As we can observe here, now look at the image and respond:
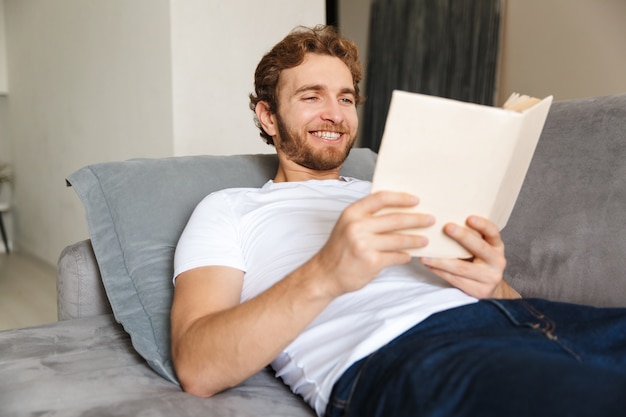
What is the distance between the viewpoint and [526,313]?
103 cm

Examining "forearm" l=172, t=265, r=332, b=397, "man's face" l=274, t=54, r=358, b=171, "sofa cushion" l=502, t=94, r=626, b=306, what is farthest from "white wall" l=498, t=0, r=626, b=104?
"forearm" l=172, t=265, r=332, b=397

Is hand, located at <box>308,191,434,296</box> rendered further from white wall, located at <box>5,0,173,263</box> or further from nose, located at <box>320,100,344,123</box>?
white wall, located at <box>5,0,173,263</box>

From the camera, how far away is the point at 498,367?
831mm

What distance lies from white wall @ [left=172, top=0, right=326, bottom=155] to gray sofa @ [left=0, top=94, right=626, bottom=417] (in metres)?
0.89

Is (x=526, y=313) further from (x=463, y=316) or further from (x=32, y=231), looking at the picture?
(x=32, y=231)

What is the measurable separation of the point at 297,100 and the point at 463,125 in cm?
79

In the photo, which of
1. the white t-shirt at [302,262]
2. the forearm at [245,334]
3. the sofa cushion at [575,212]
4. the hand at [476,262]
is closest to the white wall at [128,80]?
the white t-shirt at [302,262]

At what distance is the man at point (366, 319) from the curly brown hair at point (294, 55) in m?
0.31

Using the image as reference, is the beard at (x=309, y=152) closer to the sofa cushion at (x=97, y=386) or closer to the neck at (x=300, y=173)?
the neck at (x=300, y=173)

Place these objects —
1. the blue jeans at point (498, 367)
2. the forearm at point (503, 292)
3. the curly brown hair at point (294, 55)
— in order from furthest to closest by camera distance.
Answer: the curly brown hair at point (294, 55) < the forearm at point (503, 292) < the blue jeans at point (498, 367)

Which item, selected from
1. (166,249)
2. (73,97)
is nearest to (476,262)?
(166,249)

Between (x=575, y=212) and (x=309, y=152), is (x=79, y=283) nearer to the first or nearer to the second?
(x=309, y=152)

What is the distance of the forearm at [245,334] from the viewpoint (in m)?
0.95

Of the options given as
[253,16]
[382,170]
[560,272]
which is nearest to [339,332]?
[382,170]
